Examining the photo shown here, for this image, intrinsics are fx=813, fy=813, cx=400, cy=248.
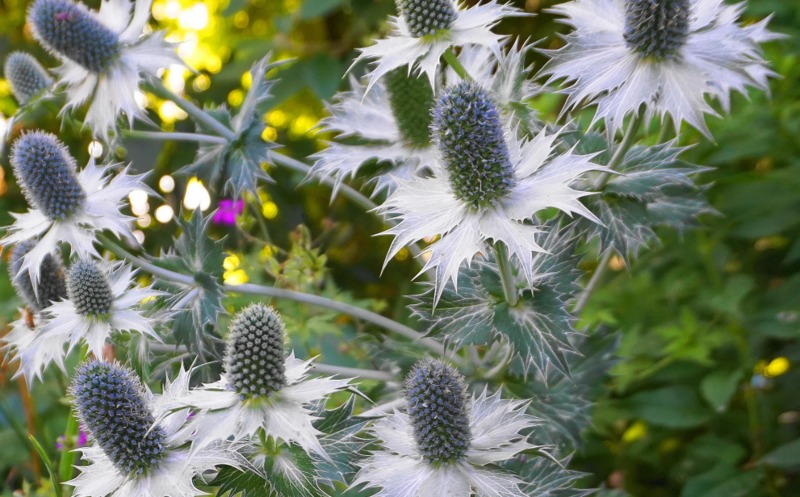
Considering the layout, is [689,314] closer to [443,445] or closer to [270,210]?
[443,445]

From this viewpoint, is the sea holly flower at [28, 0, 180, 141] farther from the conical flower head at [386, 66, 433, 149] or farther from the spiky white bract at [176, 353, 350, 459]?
the spiky white bract at [176, 353, 350, 459]

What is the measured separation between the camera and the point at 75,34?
3.97 feet

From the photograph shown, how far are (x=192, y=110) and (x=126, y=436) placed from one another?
1.72 feet

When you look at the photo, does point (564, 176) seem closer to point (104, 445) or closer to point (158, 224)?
point (104, 445)

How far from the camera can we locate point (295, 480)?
0.91 m

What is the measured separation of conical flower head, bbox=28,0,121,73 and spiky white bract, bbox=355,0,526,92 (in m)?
0.44

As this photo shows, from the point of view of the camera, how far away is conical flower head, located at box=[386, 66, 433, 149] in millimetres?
1217

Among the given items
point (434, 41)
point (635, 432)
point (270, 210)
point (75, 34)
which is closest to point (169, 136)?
point (75, 34)

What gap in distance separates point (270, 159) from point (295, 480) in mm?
522

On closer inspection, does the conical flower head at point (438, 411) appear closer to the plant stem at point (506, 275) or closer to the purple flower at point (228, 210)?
the plant stem at point (506, 275)

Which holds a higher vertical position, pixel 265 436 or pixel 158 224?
pixel 265 436

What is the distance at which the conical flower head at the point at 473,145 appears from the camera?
0.91 m

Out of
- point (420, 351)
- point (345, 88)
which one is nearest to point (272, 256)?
point (420, 351)

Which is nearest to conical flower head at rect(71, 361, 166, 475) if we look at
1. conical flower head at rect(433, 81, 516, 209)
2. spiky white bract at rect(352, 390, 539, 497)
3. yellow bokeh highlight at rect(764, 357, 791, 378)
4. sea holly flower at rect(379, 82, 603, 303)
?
spiky white bract at rect(352, 390, 539, 497)
